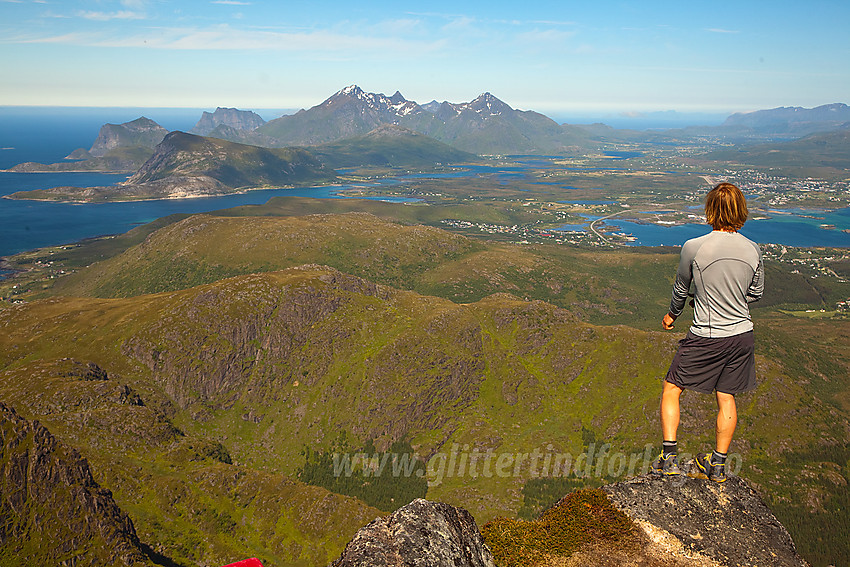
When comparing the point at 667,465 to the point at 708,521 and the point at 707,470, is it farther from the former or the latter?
the point at 708,521

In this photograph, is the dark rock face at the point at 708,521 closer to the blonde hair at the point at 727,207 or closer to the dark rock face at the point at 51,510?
the blonde hair at the point at 727,207

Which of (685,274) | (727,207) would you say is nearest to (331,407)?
(685,274)

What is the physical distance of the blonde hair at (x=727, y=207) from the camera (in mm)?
13773

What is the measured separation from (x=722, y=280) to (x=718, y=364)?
105 inches

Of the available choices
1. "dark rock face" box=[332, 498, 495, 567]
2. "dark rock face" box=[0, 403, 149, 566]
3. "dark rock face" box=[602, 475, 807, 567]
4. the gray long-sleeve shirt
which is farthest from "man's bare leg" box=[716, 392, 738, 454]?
"dark rock face" box=[0, 403, 149, 566]

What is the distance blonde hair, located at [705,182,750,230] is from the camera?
1377 centimetres

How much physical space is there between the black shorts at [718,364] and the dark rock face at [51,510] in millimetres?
118274

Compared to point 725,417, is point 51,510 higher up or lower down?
lower down

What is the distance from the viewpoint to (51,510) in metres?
98.8

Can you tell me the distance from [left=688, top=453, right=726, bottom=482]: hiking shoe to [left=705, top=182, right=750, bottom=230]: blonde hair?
8280 mm

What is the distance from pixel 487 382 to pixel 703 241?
570 ft

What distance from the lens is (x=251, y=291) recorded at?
623 ft

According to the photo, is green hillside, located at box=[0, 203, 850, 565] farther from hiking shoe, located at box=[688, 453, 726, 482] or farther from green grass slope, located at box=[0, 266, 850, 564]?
A: hiking shoe, located at box=[688, 453, 726, 482]

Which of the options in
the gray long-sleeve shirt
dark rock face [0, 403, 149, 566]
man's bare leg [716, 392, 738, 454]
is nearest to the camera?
the gray long-sleeve shirt
